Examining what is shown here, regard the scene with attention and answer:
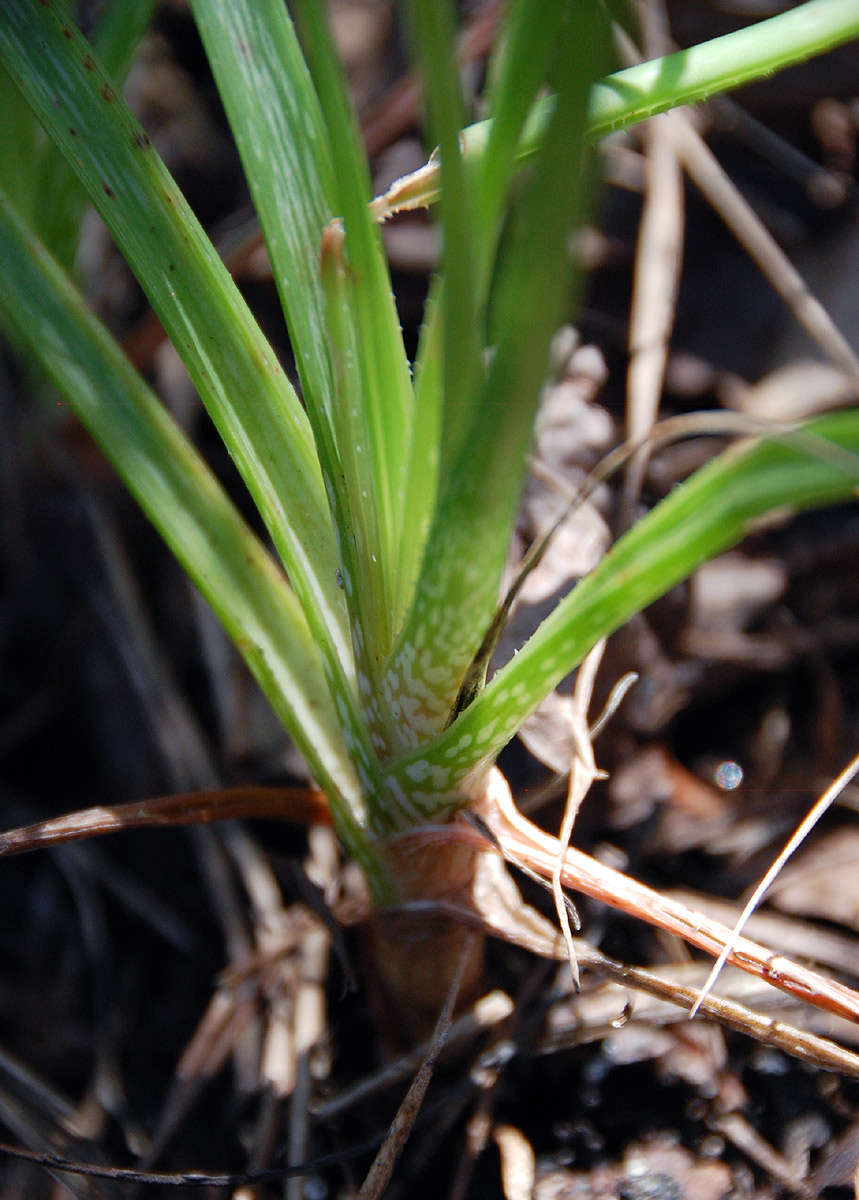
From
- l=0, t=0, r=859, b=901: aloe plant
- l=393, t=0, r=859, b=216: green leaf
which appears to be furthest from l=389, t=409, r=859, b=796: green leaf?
l=393, t=0, r=859, b=216: green leaf

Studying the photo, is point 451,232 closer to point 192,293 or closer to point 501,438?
point 501,438

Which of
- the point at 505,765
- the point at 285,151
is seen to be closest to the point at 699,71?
the point at 285,151

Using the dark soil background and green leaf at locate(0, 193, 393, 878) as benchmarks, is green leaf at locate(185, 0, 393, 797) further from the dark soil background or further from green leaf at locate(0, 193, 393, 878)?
the dark soil background

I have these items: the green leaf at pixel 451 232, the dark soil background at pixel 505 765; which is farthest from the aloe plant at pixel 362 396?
the dark soil background at pixel 505 765

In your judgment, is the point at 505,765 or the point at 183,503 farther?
the point at 505,765

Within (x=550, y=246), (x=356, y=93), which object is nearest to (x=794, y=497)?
(x=550, y=246)
